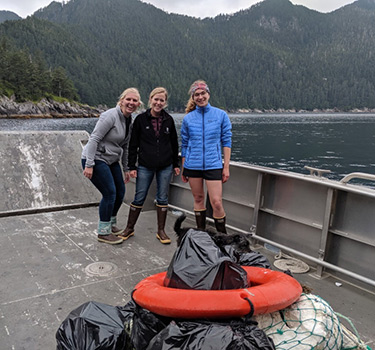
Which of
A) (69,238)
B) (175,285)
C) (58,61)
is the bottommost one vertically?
(69,238)

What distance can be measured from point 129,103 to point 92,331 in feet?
9.20

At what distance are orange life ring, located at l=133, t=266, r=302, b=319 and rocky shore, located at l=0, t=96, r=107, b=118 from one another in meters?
103

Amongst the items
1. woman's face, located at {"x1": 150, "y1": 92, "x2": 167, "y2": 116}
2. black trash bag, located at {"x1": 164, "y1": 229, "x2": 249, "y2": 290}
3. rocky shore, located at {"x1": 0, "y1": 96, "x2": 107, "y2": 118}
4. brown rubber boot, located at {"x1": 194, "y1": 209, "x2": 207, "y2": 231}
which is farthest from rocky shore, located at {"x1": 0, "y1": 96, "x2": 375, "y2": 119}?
black trash bag, located at {"x1": 164, "y1": 229, "x2": 249, "y2": 290}

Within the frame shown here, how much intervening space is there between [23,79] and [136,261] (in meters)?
110

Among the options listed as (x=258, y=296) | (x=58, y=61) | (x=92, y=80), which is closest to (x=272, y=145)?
(x=258, y=296)

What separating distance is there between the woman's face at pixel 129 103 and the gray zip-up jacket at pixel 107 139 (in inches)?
2.4

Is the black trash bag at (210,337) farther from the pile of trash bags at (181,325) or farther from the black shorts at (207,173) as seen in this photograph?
the black shorts at (207,173)

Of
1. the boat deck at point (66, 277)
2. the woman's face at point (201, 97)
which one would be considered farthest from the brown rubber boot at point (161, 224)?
the woman's face at point (201, 97)

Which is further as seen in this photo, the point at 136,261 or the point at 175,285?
the point at 136,261

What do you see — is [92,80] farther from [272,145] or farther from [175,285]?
[175,285]

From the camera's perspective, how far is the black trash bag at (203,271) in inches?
91.8

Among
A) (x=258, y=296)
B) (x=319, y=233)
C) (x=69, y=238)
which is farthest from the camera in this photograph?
(x=69, y=238)

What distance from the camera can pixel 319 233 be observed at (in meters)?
4.34

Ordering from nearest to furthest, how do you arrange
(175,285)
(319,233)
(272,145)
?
(175,285) < (319,233) < (272,145)
